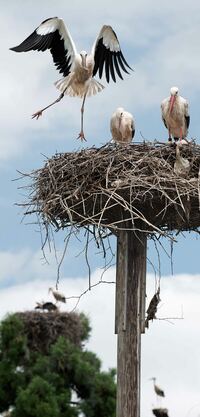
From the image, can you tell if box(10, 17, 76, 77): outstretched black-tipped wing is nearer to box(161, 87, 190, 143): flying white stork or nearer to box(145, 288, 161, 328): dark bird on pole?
box(161, 87, 190, 143): flying white stork

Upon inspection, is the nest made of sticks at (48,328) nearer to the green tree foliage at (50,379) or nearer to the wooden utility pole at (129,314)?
the green tree foliage at (50,379)

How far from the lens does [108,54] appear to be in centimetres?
1329

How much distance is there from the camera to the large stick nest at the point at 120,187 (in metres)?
9.74

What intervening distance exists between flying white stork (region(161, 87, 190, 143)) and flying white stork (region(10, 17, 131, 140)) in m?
1.15

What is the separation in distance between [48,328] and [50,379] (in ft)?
4.30

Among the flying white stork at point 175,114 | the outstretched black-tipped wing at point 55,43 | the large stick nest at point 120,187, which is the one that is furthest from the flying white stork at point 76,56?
the large stick nest at point 120,187

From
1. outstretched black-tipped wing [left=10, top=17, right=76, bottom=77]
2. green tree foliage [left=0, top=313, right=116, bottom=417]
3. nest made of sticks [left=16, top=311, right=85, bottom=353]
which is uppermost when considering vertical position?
outstretched black-tipped wing [left=10, top=17, right=76, bottom=77]

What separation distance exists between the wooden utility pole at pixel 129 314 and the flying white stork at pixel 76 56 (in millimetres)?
3016

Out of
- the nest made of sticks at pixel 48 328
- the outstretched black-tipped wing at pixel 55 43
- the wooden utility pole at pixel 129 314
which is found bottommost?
the wooden utility pole at pixel 129 314

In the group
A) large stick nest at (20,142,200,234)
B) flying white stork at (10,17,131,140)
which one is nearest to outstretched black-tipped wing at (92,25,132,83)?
flying white stork at (10,17,131,140)

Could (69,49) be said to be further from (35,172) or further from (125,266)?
(125,266)

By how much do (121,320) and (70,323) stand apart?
11.1 meters

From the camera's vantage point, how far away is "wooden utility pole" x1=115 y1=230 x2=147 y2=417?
9.76 metres

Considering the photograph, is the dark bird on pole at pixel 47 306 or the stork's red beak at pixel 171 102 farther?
the dark bird on pole at pixel 47 306
